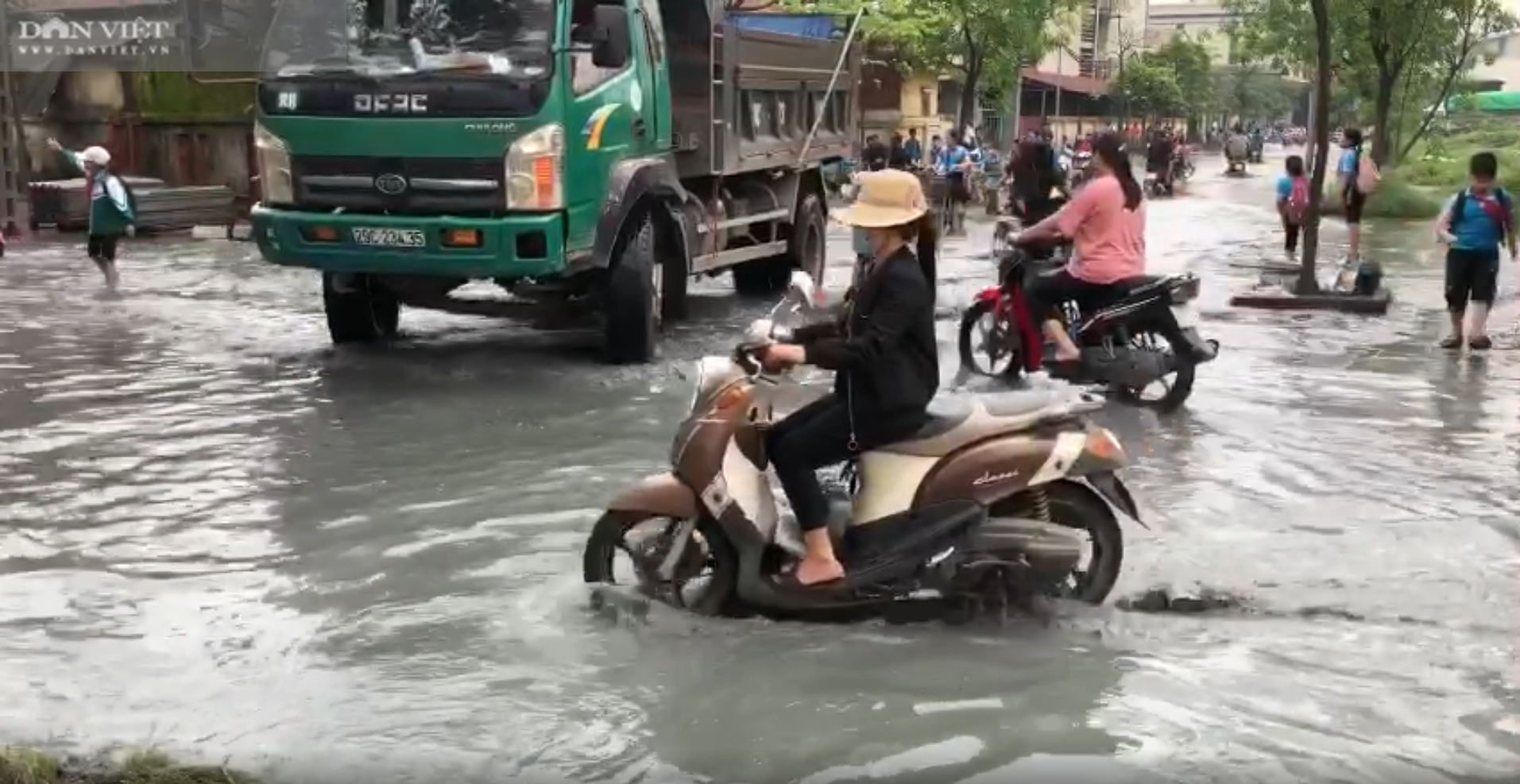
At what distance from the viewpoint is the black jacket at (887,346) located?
4781 mm

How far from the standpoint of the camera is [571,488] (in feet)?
23.0

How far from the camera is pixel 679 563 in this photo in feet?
17.0

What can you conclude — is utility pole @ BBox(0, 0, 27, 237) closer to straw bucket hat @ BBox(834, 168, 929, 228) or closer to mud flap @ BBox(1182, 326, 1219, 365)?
mud flap @ BBox(1182, 326, 1219, 365)

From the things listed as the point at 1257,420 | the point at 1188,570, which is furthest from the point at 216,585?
the point at 1257,420

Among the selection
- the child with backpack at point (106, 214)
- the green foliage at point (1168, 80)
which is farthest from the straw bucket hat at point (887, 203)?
the green foliage at point (1168, 80)

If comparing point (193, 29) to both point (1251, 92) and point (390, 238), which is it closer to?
point (390, 238)

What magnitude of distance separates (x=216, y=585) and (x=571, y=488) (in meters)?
1.83

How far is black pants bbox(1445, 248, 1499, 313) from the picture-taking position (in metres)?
10.6

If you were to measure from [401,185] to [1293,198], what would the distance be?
11752 millimetres

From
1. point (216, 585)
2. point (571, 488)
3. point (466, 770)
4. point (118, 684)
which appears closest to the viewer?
point (466, 770)

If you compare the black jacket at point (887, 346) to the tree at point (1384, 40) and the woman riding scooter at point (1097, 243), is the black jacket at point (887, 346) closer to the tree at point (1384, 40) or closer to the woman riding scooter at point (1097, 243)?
the woman riding scooter at point (1097, 243)

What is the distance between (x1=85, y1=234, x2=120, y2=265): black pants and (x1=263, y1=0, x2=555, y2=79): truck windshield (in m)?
5.52

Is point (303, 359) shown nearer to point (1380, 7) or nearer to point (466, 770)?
point (466, 770)

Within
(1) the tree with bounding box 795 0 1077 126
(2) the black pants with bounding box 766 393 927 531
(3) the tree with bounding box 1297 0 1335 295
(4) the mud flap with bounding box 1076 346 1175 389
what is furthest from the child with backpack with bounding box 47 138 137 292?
(1) the tree with bounding box 795 0 1077 126
